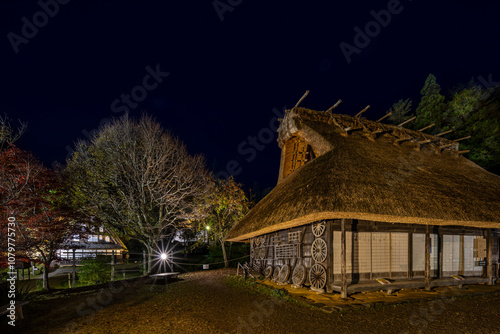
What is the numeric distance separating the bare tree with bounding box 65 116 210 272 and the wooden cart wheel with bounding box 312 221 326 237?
9.32 meters

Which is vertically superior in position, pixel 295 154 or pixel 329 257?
pixel 295 154

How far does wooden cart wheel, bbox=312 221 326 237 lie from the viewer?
9560 mm

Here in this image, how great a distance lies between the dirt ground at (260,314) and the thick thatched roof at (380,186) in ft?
7.93

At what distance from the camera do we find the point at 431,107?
73.4 feet

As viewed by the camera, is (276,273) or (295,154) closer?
(276,273)

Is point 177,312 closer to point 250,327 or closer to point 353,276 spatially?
point 250,327

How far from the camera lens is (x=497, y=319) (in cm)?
651

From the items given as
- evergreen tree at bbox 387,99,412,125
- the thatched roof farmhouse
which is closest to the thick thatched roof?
the thatched roof farmhouse

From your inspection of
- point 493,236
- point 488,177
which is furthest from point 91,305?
point 488,177

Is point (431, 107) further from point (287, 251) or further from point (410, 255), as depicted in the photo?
point (287, 251)

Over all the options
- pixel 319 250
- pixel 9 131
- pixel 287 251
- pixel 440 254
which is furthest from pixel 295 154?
pixel 9 131

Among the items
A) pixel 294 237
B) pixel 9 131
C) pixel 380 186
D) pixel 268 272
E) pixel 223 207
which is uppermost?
pixel 9 131

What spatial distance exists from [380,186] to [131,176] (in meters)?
13.8

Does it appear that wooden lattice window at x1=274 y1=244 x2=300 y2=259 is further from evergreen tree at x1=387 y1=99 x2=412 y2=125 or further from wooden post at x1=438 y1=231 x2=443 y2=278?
evergreen tree at x1=387 y1=99 x2=412 y2=125
